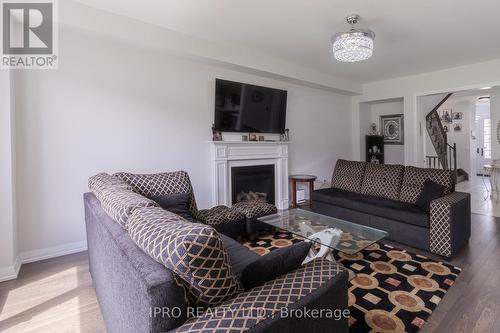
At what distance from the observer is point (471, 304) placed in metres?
1.93

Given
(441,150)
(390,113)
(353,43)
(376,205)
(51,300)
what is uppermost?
(353,43)

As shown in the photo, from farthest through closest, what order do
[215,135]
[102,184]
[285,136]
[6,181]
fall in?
[285,136]
[215,135]
[6,181]
[102,184]

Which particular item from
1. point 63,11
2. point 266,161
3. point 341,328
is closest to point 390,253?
point 341,328

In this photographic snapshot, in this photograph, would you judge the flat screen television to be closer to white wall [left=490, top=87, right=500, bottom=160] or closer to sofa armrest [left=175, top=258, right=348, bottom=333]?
sofa armrest [left=175, top=258, right=348, bottom=333]

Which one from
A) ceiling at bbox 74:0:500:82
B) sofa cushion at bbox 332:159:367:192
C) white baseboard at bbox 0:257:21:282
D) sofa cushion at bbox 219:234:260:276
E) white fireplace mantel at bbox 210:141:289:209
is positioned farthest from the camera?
sofa cushion at bbox 332:159:367:192

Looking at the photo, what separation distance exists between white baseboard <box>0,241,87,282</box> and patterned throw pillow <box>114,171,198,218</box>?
3.64ft

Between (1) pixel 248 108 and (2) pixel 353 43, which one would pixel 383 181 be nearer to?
(2) pixel 353 43

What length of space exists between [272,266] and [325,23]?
2825 mm

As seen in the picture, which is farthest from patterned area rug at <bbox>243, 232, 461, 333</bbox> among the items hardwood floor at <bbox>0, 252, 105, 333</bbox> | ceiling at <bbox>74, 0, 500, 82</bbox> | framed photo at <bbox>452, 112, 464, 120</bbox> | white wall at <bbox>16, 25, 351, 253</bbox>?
framed photo at <bbox>452, 112, 464, 120</bbox>

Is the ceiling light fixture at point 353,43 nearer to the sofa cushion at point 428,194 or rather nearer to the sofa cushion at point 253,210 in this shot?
the sofa cushion at point 428,194

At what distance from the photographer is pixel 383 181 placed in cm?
379

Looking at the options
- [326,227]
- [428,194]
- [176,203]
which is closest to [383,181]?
[428,194]

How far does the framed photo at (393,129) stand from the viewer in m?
6.05

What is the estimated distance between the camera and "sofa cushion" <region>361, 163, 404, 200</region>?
367 centimetres
